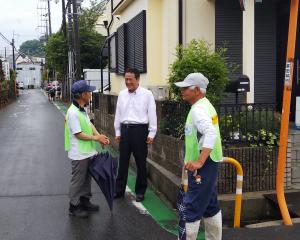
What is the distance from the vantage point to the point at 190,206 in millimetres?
4625

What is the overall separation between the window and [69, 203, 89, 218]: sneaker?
6166 millimetres

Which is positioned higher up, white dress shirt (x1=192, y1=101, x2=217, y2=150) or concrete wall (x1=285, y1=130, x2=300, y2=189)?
white dress shirt (x1=192, y1=101, x2=217, y2=150)

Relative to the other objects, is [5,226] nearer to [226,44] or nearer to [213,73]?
[213,73]

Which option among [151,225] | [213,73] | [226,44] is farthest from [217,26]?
[151,225]

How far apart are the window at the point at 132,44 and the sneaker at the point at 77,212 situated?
20.2 feet

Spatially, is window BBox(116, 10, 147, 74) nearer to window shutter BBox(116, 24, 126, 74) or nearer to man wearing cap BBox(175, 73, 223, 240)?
window shutter BBox(116, 24, 126, 74)

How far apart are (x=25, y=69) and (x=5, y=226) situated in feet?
366

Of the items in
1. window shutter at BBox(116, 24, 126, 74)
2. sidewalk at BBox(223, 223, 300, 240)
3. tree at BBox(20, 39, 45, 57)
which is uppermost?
tree at BBox(20, 39, 45, 57)

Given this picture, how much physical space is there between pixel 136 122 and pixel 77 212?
1.48 metres

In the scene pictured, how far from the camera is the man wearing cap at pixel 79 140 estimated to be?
244 inches

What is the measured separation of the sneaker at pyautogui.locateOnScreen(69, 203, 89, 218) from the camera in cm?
633

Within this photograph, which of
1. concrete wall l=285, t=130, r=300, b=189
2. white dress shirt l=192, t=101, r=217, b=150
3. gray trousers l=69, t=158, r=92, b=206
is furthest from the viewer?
concrete wall l=285, t=130, r=300, b=189

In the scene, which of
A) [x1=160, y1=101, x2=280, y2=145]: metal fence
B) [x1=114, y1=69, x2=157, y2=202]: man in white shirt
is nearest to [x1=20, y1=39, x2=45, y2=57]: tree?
[x1=114, y1=69, x2=157, y2=202]: man in white shirt

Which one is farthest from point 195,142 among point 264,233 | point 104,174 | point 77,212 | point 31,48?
point 31,48
